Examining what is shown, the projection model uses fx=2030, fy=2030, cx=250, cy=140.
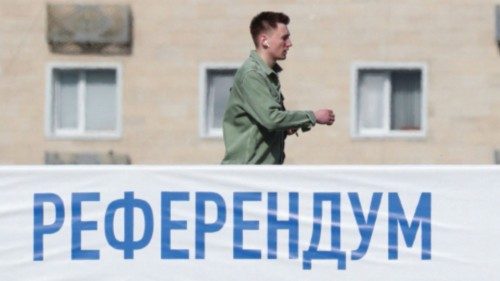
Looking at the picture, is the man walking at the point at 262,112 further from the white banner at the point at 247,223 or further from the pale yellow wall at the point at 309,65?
the pale yellow wall at the point at 309,65

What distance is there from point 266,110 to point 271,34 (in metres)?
0.53

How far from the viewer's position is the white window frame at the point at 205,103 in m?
23.8

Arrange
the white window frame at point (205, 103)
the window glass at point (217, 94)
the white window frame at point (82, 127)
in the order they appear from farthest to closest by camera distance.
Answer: the white window frame at point (82, 127) < the window glass at point (217, 94) < the white window frame at point (205, 103)

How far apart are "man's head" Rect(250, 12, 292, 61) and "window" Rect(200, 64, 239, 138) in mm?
13348

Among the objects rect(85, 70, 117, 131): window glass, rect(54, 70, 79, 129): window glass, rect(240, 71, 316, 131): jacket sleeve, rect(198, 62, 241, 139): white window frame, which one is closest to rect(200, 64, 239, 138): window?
rect(198, 62, 241, 139): white window frame

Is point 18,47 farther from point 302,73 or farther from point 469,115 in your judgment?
point 469,115

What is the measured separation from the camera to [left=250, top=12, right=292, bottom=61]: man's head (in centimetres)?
1036

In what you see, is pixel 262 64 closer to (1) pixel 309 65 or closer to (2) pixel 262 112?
(2) pixel 262 112

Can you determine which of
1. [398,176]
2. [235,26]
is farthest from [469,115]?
[398,176]

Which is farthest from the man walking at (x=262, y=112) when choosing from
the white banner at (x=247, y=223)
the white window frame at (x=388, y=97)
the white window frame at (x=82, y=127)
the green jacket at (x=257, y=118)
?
the white window frame at (x=82, y=127)

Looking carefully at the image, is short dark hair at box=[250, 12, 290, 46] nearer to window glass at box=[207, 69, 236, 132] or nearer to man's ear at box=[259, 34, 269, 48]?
man's ear at box=[259, 34, 269, 48]

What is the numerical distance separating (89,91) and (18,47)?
3.45ft

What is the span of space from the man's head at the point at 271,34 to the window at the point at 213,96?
13.3m

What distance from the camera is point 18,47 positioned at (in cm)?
2394
